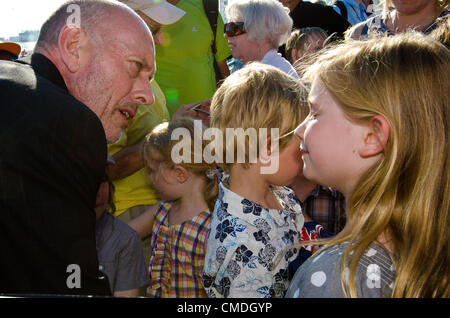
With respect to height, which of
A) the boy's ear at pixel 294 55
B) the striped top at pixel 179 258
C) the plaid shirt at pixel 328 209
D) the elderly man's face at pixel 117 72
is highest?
the boy's ear at pixel 294 55

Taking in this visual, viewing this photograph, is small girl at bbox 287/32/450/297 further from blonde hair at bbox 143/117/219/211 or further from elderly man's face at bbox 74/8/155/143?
blonde hair at bbox 143/117/219/211

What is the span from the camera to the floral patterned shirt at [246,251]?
5.66ft

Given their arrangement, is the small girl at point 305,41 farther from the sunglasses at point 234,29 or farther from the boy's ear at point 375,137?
the boy's ear at point 375,137

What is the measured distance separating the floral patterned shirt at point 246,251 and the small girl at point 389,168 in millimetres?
465

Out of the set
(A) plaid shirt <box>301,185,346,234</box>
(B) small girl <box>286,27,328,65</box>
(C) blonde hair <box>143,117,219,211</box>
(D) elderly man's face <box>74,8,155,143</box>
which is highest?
(B) small girl <box>286,27,328,65</box>

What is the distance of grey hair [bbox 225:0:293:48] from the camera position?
10.5 ft

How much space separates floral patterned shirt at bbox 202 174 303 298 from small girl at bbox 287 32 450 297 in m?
0.47

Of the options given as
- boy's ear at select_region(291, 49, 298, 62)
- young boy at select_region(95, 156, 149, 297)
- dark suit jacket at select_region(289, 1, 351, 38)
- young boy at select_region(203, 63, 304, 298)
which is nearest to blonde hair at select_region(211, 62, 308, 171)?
young boy at select_region(203, 63, 304, 298)

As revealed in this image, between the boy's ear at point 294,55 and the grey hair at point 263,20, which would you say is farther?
the boy's ear at point 294,55

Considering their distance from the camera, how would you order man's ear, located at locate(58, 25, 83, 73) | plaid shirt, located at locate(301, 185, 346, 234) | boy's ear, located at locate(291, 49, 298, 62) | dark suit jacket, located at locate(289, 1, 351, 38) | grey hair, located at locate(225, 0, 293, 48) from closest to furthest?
man's ear, located at locate(58, 25, 83, 73)
plaid shirt, located at locate(301, 185, 346, 234)
grey hair, located at locate(225, 0, 293, 48)
boy's ear, located at locate(291, 49, 298, 62)
dark suit jacket, located at locate(289, 1, 351, 38)

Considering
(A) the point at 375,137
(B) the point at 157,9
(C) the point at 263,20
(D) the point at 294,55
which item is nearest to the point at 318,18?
(D) the point at 294,55

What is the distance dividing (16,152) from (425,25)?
234 centimetres

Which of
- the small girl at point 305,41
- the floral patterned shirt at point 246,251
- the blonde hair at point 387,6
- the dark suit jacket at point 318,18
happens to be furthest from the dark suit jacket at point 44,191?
the dark suit jacket at point 318,18

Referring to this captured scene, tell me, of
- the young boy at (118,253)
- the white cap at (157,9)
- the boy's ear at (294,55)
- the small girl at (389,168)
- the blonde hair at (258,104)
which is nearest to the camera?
the small girl at (389,168)
